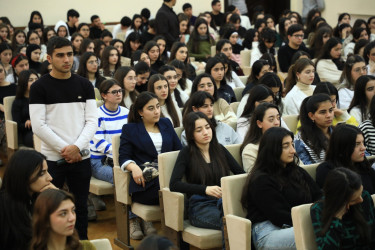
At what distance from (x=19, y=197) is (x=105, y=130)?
201 centimetres

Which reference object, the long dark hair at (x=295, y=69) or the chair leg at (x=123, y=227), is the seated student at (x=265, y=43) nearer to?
the long dark hair at (x=295, y=69)

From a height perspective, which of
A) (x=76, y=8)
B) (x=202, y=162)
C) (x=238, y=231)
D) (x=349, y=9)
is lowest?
(x=238, y=231)

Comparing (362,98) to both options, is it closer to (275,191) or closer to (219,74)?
(219,74)

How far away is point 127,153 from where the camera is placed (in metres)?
4.18

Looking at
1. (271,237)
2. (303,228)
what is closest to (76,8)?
(271,237)

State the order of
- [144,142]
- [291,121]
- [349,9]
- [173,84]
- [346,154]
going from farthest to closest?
1. [349,9]
2. [173,84]
3. [291,121]
4. [144,142]
5. [346,154]

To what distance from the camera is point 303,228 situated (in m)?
3.05

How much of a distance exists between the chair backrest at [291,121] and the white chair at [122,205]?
1294mm

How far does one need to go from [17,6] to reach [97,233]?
7535 mm

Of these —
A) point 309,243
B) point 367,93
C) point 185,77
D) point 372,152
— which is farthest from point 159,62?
point 309,243

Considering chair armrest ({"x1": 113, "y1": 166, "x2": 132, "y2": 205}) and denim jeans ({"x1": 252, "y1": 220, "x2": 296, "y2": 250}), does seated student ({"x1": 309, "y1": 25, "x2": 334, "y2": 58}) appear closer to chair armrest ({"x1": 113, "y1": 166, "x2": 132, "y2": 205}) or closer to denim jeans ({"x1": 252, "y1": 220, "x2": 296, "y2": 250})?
chair armrest ({"x1": 113, "y1": 166, "x2": 132, "y2": 205})

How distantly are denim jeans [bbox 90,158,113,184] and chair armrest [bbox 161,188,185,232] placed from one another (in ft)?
2.85

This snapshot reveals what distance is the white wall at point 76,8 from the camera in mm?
11188

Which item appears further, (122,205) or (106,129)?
(106,129)
